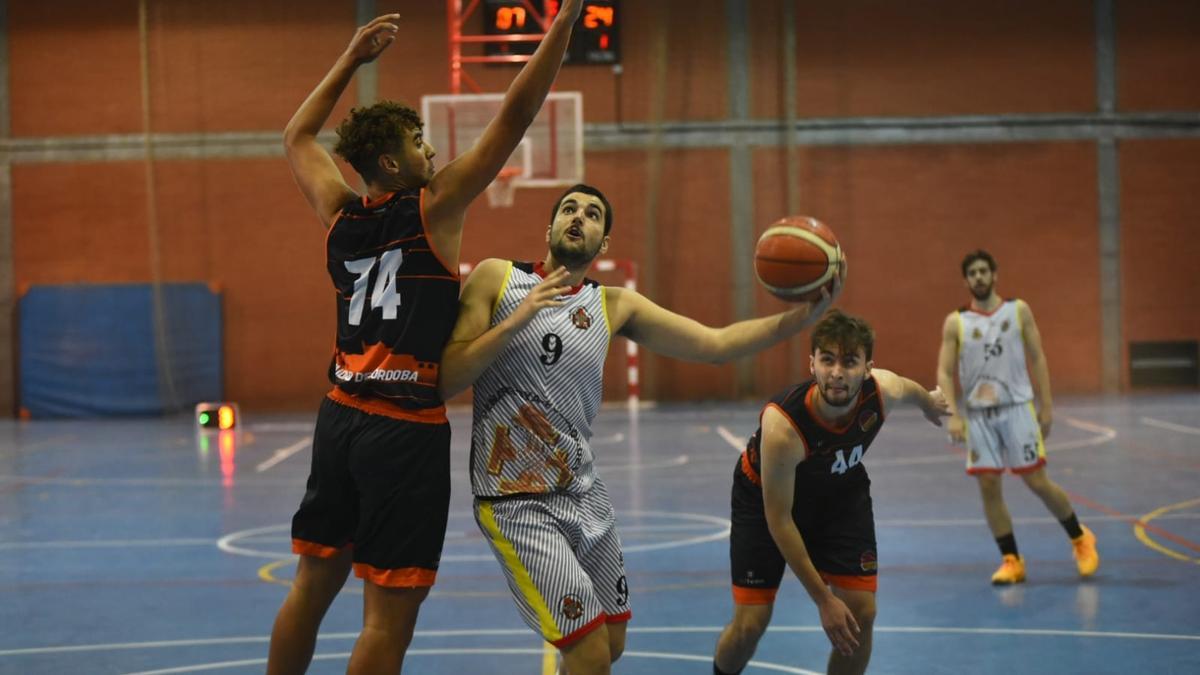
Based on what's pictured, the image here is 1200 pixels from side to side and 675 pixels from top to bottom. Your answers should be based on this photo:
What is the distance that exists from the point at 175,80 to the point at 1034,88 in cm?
1364

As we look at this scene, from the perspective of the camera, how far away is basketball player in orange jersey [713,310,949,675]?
4.85m

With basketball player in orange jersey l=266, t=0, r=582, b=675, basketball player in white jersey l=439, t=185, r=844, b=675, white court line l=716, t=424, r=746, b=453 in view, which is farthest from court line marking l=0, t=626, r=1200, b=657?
white court line l=716, t=424, r=746, b=453

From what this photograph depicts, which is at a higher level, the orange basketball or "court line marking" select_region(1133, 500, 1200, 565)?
the orange basketball

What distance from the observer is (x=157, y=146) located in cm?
2156

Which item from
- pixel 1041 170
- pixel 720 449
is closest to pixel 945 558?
pixel 720 449

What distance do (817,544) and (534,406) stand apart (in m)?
1.43

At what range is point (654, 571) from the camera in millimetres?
8602

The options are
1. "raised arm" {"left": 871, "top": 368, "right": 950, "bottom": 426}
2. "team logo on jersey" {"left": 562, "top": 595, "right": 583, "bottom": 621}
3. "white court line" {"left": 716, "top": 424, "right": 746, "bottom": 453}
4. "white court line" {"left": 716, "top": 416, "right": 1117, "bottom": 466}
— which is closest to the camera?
"team logo on jersey" {"left": 562, "top": 595, "right": 583, "bottom": 621}

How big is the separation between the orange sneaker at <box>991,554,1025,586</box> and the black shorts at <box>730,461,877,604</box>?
9.73 ft

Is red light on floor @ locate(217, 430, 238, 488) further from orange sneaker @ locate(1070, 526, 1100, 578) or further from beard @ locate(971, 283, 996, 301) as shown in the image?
orange sneaker @ locate(1070, 526, 1100, 578)

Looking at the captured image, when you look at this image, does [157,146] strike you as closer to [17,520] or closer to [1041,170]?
[17,520]

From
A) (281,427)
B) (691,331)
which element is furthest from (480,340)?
(281,427)

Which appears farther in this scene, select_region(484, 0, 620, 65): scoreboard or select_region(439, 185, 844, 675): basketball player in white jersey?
select_region(484, 0, 620, 65): scoreboard

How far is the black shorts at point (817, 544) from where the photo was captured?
208 inches
